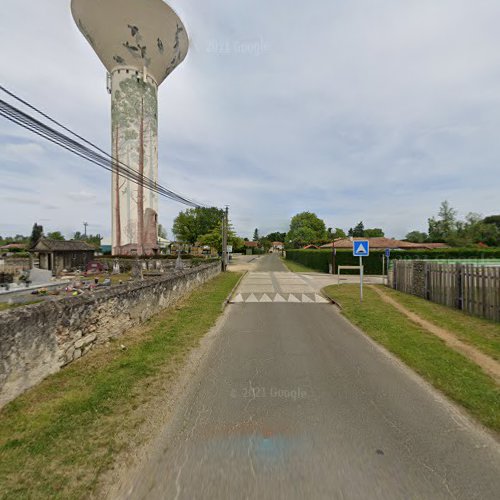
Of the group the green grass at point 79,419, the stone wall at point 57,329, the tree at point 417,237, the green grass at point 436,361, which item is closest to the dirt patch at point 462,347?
the green grass at point 436,361

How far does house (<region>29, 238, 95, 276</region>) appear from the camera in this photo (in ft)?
90.2

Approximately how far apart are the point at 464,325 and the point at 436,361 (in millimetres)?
3704

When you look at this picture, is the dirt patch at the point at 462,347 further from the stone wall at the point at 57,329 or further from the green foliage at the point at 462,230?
the green foliage at the point at 462,230

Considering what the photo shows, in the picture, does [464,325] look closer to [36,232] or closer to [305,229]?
[305,229]

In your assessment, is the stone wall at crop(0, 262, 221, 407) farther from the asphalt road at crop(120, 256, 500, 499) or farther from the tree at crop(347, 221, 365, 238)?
the tree at crop(347, 221, 365, 238)

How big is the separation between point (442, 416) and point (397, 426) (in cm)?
74

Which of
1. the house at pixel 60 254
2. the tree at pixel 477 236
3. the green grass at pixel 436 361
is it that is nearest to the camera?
the green grass at pixel 436 361

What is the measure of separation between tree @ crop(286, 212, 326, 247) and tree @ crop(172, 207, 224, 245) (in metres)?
33.9

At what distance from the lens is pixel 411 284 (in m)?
13.5

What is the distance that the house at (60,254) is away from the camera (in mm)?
27484

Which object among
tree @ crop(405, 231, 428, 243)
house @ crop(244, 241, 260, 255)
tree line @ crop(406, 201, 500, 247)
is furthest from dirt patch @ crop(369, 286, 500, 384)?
house @ crop(244, 241, 260, 255)

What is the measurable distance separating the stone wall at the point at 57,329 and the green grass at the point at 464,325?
8407 mm

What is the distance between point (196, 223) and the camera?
64.8 m

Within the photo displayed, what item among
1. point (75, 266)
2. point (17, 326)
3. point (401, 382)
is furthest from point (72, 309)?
point (75, 266)
